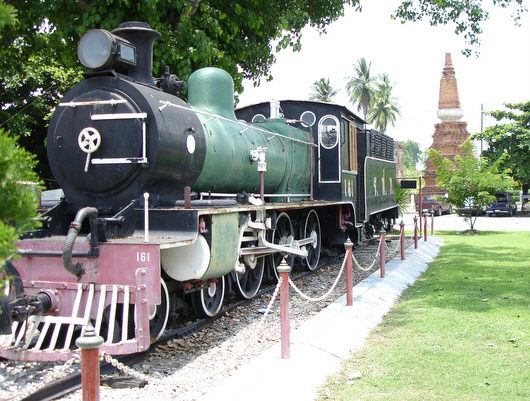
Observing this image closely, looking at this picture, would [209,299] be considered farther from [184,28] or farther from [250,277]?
[184,28]

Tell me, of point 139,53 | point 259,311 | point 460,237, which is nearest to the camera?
point 139,53

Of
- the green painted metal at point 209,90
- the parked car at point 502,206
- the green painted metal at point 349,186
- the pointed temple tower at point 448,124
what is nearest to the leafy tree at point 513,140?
the parked car at point 502,206

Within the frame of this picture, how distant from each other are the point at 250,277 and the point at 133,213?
10.8 feet

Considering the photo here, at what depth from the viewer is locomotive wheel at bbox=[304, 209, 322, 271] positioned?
11153 mm

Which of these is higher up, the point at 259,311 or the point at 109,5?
the point at 109,5

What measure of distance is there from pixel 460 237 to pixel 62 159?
16.7 m

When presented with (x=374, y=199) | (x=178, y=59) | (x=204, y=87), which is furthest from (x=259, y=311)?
(x=374, y=199)

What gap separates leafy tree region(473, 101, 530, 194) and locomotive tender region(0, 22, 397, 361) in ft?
110

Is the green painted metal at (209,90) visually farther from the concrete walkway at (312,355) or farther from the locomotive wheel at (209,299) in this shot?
the concrete walkway at (312,355)

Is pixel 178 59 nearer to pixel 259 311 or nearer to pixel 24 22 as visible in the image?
pixel 24 22

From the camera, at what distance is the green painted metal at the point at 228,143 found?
731 cm

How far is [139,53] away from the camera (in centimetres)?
647

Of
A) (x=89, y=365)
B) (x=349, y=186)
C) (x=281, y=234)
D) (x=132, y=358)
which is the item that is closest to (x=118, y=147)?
(x=132, y=358)

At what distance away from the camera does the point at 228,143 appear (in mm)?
7727
